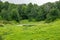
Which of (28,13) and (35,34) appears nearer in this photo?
(35,34)

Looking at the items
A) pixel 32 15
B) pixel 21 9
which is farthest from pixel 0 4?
pixel 32 15

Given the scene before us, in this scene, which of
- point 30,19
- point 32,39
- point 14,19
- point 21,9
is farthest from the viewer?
point 21,9

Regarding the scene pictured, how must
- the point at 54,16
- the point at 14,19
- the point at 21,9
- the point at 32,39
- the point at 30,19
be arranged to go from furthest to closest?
the point at 21,9 → the point at 30,19 → the point at 14,19 → the point at 54,16 → the point at 32,39

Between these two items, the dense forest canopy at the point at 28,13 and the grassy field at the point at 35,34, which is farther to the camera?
the dense forest canopy at the point at 28,13

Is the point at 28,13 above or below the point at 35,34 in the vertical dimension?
below

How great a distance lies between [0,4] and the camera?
122562 millimetres

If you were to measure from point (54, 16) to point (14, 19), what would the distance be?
21.9m

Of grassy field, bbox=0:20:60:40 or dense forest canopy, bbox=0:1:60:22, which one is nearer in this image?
grassy field, bbox=0:20:60:40

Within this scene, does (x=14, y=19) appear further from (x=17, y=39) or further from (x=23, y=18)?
(x=17, y=39)

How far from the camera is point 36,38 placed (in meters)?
30.1

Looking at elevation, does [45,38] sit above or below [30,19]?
above

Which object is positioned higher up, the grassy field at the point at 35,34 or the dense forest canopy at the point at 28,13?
the grassy field at the point at 35,34

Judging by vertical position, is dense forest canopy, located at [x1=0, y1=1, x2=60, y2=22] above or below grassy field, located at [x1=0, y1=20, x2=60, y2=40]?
below

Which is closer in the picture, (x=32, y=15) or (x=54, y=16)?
(x=54, y=16)
